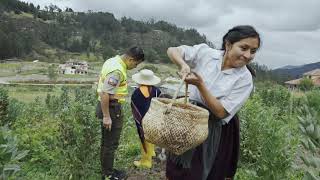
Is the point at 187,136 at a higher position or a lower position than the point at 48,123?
higher

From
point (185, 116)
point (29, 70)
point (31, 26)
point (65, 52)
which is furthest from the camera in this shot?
point (31, 26)

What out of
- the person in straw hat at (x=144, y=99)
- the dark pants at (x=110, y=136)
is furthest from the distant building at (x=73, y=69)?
the dark pants at (x=110, y=136)

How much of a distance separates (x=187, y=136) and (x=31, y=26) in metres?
104

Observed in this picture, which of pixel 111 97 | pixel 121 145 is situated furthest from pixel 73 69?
pixel 111 97

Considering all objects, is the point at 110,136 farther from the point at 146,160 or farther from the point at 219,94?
the point at 219,94

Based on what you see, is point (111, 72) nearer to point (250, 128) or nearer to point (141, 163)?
point (141, 163)

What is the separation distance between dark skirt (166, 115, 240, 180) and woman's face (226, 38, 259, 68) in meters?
0.30

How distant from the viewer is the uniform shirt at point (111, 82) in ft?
14.5

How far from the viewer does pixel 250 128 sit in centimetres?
607

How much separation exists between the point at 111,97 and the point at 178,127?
96.7 inches

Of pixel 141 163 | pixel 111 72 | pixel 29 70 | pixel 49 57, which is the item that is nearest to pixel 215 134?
pixel 111 72

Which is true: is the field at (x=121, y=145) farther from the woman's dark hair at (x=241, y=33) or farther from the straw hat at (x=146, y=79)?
the straw hat at (x=146, y=79)

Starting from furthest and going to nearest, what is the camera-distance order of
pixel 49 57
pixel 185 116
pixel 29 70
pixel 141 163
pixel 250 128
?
pixel 49 57 < pixel 29 70 < pixel 250 128 < pixel 141 163 < pixel 185 116

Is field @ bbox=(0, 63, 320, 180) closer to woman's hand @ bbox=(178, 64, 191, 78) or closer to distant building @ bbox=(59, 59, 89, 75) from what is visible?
woman's hand @ bbox=(178, 64, 191, 78)
